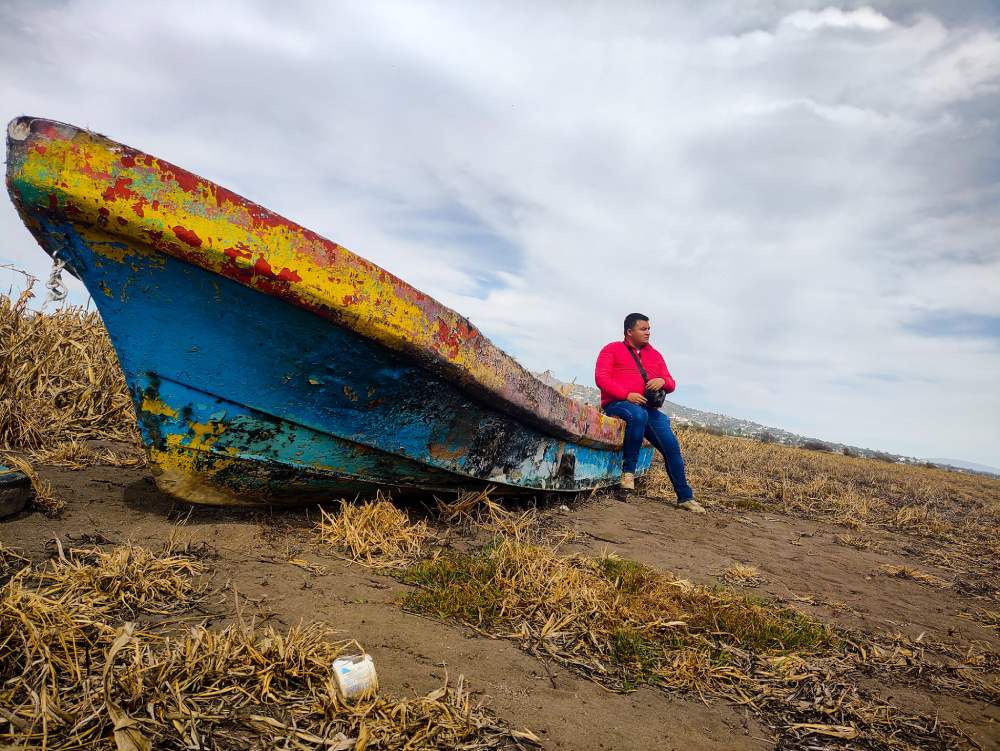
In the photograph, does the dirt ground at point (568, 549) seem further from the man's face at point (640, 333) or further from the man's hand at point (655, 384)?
the man's face at point (640, 333)

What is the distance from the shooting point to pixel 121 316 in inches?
88.7

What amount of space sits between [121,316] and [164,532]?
0.93 metres

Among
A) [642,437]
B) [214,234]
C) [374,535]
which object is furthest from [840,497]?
[214,234]

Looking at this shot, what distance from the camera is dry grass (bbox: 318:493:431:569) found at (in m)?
2.53

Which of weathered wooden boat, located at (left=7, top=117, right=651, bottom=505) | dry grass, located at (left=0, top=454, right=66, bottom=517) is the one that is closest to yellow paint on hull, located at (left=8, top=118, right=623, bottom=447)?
weathered wooden boat, located at (left=7, top=117, right=651, bottom=505)

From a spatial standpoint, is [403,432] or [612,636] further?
[403,432]

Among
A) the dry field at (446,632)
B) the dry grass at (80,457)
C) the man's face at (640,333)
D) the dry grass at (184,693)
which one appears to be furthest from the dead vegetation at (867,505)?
the dry grass at (80,457)

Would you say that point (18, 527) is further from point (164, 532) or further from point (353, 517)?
point (353, 517)

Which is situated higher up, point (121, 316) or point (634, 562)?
point (121, 316)

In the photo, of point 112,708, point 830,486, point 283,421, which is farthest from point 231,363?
point 830,486

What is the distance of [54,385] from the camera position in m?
4.46

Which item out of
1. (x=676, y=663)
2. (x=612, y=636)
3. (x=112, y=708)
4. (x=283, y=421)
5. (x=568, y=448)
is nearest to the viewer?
(x=112, y=708)

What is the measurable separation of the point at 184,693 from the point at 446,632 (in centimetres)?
82

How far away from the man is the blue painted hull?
103 inches
